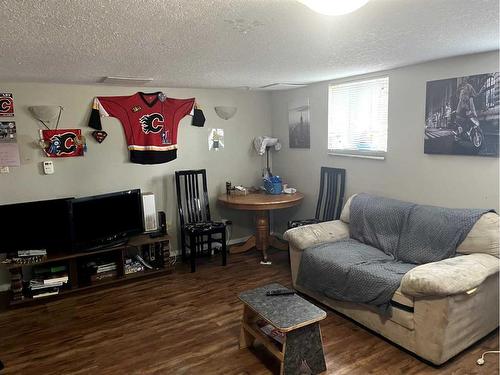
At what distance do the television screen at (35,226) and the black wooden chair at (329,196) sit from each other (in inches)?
94.3

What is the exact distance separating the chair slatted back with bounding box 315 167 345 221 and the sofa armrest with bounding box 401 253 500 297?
1.64 m

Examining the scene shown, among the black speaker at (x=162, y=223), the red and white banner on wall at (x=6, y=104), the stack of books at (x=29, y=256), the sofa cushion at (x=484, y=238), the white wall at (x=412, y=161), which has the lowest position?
the stack of books at (x=29, y=256)

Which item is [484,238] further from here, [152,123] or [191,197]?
[152,123]

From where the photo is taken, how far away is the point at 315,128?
4.44m

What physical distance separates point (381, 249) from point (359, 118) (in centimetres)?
145

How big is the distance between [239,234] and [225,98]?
→ 1.86 meters

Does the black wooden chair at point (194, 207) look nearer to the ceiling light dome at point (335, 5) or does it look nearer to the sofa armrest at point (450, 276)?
the sofa armrest at point (450, 276)

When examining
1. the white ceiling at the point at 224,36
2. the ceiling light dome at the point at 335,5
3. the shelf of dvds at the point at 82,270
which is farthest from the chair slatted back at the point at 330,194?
the ceiling light dome at the point at 335,5

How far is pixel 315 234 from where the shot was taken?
11.3 ft

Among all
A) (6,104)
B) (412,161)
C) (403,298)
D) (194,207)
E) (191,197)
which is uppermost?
(6,104)

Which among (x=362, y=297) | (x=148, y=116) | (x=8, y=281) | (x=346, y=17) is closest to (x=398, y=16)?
(x=346, y=17)

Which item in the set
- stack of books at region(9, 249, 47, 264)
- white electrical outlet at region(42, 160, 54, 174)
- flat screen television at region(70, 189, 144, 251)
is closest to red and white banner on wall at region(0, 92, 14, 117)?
white electrical outlet at region(42, 160, 54, 174)

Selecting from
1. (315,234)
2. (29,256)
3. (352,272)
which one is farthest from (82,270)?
(352,272)

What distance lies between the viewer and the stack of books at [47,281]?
3.48 meters
